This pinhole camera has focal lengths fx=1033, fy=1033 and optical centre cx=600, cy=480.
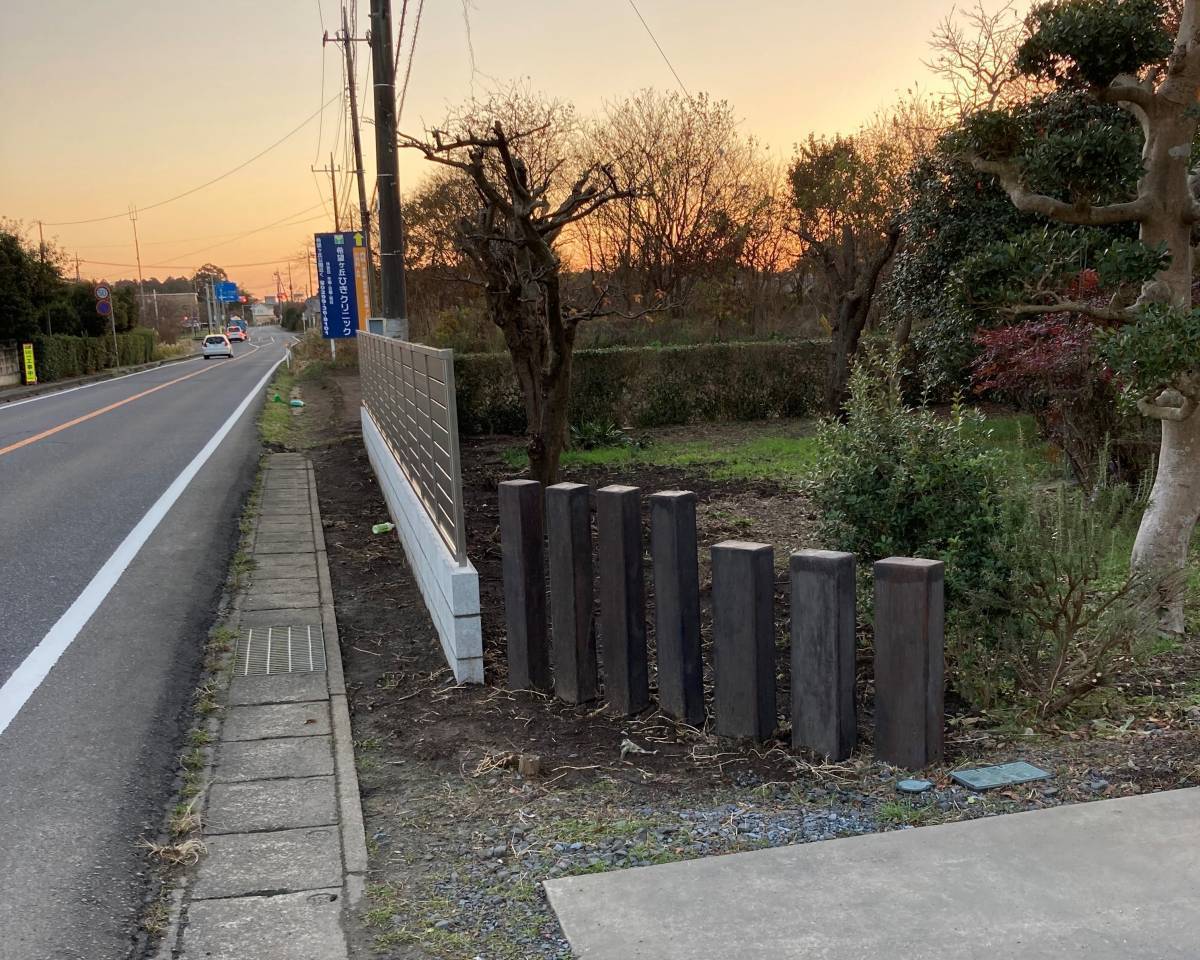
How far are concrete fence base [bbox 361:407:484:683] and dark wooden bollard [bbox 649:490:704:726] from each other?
38.0 inches

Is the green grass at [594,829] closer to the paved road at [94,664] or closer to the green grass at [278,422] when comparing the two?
the paved road at [94,664]

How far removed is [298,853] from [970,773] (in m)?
2.27

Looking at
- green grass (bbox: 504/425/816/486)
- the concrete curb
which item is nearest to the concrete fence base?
the concrete curb

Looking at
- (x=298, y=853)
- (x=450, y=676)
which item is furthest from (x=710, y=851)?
(x=450, y=676)

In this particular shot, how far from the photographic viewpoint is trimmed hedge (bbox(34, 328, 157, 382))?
1309 inches

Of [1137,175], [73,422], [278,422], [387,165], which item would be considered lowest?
[278,422]

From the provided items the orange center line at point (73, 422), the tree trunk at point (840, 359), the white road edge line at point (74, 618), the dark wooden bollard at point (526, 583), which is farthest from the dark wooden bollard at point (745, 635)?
the orange center line at point (73, 422)

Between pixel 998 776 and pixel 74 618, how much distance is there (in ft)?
17.2

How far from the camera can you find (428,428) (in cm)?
583

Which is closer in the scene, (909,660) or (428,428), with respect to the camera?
(909,660)

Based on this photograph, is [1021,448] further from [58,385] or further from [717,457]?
[58,385]

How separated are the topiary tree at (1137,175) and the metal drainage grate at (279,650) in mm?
4101

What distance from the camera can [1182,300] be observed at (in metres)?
5.13

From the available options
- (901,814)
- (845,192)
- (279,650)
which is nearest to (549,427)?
(279,650)
